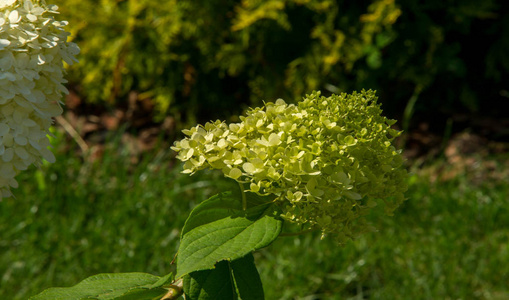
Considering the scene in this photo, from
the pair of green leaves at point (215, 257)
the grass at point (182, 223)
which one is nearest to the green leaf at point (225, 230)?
the pair of green leaves at point (215, 257)

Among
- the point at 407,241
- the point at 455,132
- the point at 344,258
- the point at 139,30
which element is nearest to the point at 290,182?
the point at 344,258

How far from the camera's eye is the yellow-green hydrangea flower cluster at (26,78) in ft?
2.64

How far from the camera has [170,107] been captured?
370 centimetres

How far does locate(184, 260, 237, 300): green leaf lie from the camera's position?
0.82m

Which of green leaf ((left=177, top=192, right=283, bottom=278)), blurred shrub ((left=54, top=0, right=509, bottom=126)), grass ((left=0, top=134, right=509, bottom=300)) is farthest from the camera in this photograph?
blurred shrub ((left=54, top=0, right=509, bottom=126))

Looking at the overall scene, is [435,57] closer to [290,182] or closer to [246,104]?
[246,104]

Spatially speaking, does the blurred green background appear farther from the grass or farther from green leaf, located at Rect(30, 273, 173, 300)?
green leaf, located at Rect(30, 273, 173, 300)

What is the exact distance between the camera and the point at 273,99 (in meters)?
3.55

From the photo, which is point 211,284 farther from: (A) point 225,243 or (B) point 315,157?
(B) point 315,157

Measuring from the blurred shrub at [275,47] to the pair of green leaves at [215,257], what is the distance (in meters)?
2.46

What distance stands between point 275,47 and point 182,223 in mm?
1412

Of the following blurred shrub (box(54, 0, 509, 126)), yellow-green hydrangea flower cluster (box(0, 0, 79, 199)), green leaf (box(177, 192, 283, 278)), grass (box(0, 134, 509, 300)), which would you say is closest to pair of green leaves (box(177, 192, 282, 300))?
green leaf (box(177, 192, 283, 278))

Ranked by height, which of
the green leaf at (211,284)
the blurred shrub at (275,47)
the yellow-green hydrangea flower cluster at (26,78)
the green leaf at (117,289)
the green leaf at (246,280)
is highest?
the yellow-green hydrangea flower cluster at (26,78)

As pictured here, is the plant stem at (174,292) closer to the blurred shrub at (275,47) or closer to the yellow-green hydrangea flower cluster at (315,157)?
the yellow-green hydrangea flower cluster at (315,157)
